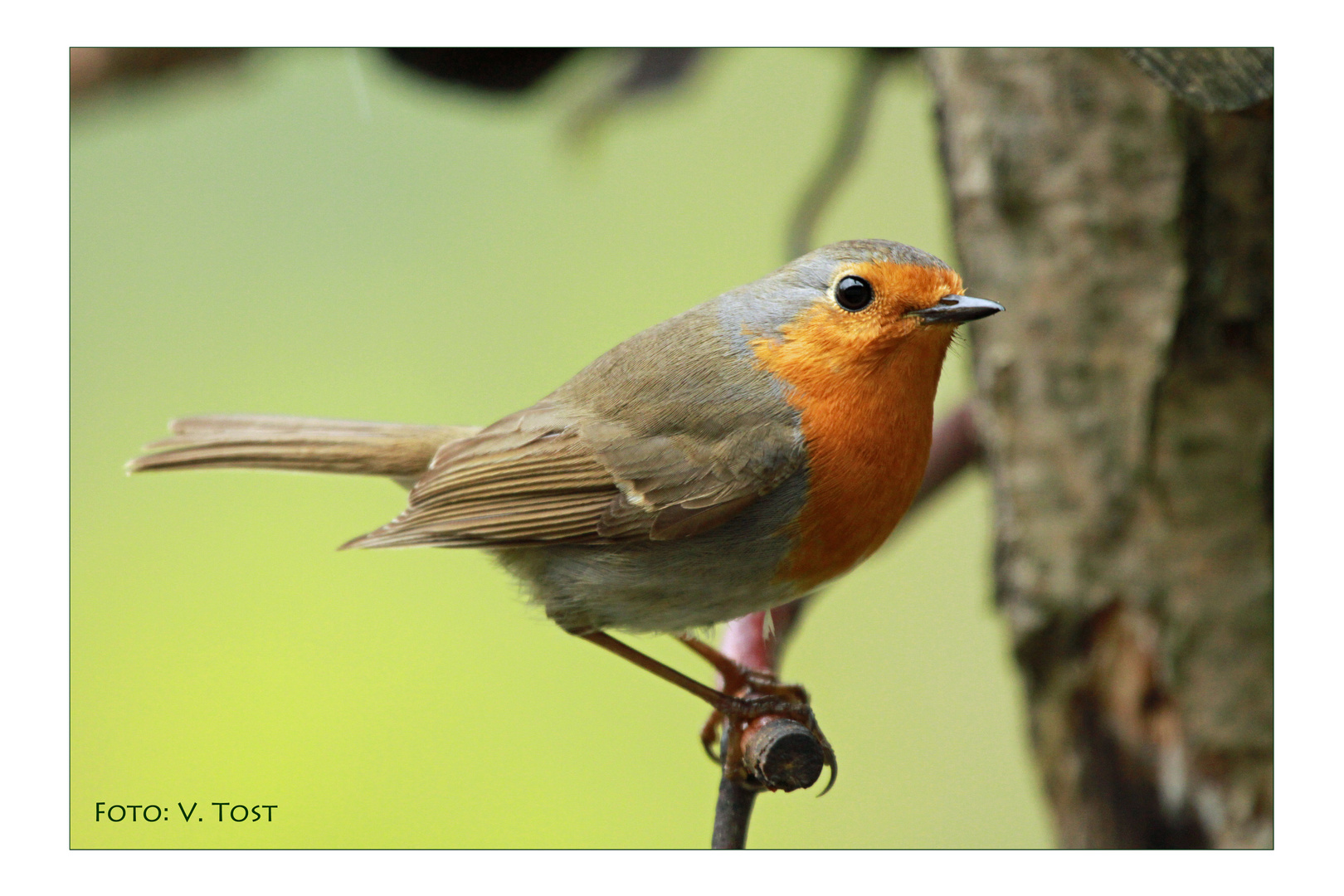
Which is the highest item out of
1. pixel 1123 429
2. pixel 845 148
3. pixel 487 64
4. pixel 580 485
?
pixel 487 64

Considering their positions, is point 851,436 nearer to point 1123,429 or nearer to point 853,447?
point 853,447

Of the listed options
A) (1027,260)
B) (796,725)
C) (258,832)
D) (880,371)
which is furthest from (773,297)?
(258,832)

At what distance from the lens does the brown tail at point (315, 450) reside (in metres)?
3.08

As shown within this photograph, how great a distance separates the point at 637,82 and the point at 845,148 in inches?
24.1

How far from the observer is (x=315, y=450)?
122 inches

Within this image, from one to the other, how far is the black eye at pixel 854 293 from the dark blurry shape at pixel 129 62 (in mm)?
1625

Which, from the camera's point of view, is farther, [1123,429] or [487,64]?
[1123,429]

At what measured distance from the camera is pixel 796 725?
2186mm

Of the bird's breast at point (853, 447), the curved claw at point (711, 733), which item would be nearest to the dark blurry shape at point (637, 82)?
the bird's breast at point (853, 447)

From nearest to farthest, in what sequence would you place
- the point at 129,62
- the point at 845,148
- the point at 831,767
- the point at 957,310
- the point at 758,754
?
the point at 758,754 → the point at 957,310 → the point at 831,767 → the point at 129,62 → the point at 845,148

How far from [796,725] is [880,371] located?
0.72 meters

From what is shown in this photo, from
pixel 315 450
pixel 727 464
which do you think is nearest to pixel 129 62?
pixel 315 450

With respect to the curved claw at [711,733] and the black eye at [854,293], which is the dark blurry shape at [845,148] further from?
the curved claw at [711,733]

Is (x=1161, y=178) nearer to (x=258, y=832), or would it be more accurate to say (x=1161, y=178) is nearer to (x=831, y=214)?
(x=831, y=214)
